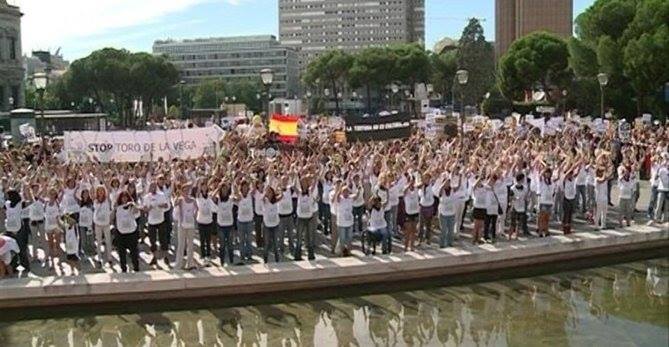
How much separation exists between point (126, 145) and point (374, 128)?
9342mm

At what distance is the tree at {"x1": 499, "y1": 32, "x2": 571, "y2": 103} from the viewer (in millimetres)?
67125

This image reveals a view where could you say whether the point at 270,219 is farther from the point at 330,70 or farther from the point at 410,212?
the point at 330,70

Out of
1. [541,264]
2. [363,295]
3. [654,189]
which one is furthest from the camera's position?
[654,189]

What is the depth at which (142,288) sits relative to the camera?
13.7m

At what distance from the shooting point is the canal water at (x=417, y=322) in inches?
472

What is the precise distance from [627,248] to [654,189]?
2.25 metres

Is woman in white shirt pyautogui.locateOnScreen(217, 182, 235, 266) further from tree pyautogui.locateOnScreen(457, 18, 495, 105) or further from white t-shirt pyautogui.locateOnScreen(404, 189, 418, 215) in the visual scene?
tree pyautogui.locateOnScreen(457, 18, 495, 105)

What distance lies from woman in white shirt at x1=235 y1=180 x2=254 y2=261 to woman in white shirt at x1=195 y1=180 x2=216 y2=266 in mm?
462

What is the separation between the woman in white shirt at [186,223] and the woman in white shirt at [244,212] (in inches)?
30.7

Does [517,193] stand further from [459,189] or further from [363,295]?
[363,295]

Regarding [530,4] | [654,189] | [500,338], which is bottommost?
[500,338]

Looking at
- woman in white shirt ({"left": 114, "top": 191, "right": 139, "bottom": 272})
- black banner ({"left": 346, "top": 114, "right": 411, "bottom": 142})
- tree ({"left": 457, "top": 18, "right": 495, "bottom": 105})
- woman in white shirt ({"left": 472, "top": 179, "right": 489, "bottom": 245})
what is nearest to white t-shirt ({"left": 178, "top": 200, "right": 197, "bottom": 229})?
woman in white shirt ({"left": 114, "top": 191, "right": 139, "bottom": 272})

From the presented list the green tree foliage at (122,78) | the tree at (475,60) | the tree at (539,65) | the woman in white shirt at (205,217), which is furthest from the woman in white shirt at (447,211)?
the tree at (475,60)

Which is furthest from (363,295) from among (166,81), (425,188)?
(166,81)
